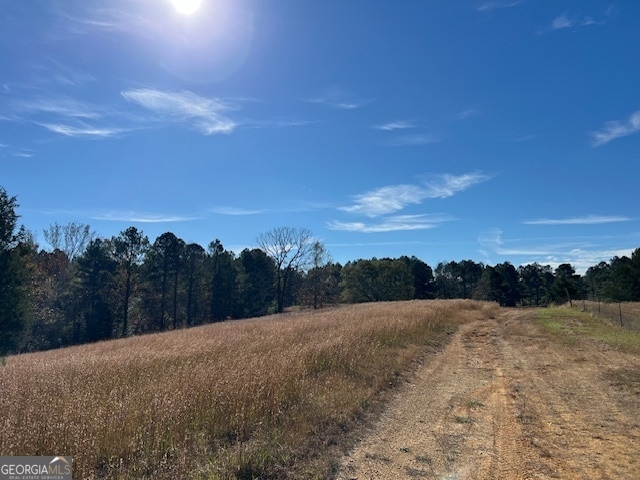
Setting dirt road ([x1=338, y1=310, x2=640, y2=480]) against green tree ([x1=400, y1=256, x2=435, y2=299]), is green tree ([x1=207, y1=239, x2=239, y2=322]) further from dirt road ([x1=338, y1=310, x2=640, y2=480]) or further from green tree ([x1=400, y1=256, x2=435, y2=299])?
dirt road ([x1=338, y1=310, x2=640, y2=480])

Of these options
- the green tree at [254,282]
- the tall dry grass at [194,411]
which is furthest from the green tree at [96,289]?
the tall dry grass at [194,411]

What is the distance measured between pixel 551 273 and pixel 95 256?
106m

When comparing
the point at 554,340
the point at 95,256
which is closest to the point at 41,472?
the point at 554,340

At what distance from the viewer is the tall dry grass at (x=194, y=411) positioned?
420cm

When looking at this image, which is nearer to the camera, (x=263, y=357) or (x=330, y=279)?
(x=263, y=357)

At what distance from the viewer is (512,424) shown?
5695mm

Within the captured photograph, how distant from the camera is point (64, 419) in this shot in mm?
4633

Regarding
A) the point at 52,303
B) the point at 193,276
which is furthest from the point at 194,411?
the point at 193,276

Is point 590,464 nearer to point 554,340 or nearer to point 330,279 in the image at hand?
point 554,340

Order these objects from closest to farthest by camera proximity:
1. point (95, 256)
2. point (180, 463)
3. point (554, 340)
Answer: point (180, 463) → point (554, 340) → point (95, 256)

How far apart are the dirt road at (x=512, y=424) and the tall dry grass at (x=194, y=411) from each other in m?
0.77

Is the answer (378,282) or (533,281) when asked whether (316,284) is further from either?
(533,281)

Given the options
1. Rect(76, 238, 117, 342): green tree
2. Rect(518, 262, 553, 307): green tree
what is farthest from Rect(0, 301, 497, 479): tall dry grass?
Rect(518, 262, 553, 307): green tree

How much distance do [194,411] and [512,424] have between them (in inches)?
194
